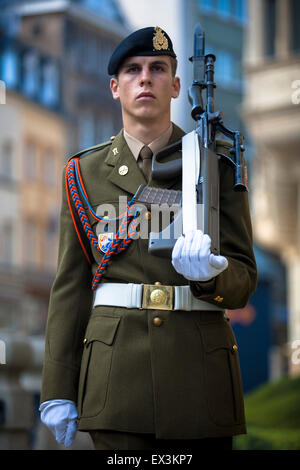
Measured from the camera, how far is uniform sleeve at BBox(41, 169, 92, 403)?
9.98 ft

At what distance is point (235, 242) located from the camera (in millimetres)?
2957

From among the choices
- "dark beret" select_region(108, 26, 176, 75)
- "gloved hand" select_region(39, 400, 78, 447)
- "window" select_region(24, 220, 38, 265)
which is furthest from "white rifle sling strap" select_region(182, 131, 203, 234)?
"window" select_region(24, 220, 38, 265)

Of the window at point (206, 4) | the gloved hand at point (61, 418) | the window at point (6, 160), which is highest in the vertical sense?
the window at point (206, 4)

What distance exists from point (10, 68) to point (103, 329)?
24.2 metres

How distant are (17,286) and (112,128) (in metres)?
5.62

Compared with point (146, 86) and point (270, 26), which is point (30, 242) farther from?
point (146, 86)

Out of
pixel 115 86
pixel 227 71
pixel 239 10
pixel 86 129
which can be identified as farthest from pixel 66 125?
pixel 115 86

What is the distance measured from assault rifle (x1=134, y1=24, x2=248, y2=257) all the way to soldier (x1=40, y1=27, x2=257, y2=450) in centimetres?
8

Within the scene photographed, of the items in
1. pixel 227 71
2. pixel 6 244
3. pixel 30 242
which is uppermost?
pixel 227 71

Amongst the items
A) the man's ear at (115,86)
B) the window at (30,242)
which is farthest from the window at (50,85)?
the man's ear at (115,86)

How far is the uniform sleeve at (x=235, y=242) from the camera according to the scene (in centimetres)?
284

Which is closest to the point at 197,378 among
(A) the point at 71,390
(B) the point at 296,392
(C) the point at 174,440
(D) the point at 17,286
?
(C) the point at 174,440

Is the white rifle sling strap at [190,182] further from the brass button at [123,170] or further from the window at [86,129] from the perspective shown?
the window at [86,129]

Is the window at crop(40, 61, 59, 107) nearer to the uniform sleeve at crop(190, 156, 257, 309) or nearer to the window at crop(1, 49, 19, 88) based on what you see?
the window at crop(1, 49, 19, 88)
